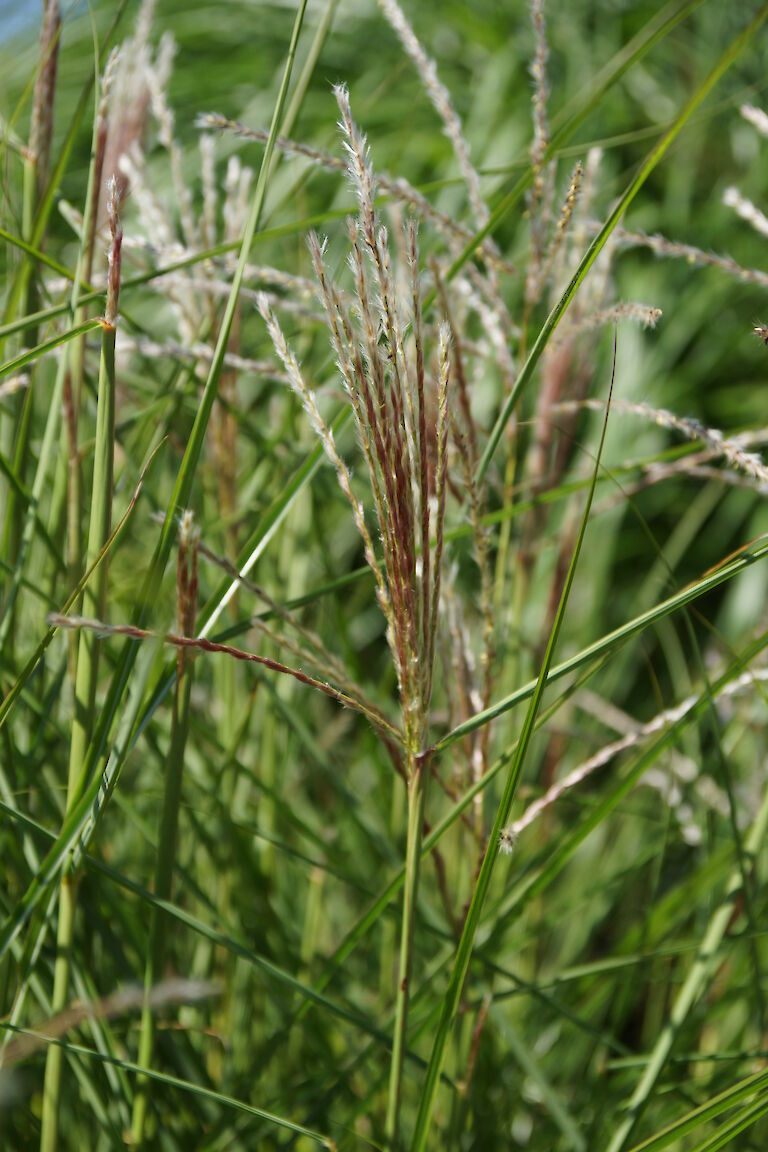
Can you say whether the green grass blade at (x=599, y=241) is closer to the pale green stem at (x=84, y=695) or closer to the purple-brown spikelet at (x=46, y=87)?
the pale green stem at (x=84, y=695)

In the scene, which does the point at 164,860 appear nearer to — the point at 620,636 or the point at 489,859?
the point at 489,859

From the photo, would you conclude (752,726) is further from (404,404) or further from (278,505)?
(404,404)

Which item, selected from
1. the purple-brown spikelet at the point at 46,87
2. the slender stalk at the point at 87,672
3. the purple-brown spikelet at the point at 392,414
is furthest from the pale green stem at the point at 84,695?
the purple-brown spikelet at the point at 46,87

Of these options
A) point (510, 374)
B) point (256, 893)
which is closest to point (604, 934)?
point (256, 893)

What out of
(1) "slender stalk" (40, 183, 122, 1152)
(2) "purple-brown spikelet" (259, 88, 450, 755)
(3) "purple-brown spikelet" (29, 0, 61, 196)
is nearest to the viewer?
(2) "purple-brown spikelet" (259, 88, 450, 755)

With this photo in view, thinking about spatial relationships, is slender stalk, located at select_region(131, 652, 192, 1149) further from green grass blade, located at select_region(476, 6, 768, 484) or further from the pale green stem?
green grass blade, located at select_region(476, 6, 768, 484)

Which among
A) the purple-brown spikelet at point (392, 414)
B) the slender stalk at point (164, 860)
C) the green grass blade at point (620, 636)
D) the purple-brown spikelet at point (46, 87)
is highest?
the purple-brown spikelet at point (46, 87)

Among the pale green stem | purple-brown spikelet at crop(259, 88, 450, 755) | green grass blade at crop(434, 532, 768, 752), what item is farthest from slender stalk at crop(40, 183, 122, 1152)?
green grass blade at crop(434, 532, 768, 752)

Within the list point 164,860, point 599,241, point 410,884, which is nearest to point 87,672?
point 164,860
